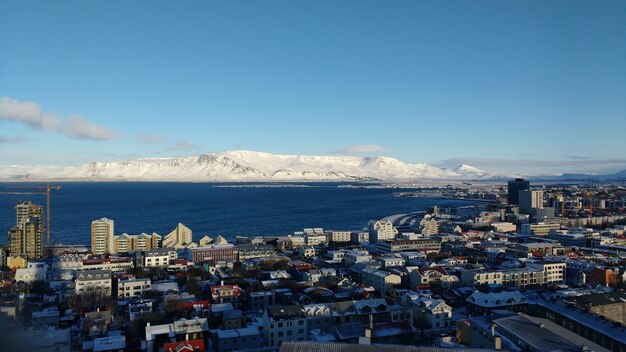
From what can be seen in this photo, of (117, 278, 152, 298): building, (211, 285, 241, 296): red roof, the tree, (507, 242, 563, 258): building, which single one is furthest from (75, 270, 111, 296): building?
(507, 242, 563, 258): building

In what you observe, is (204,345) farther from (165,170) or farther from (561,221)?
(165,170)

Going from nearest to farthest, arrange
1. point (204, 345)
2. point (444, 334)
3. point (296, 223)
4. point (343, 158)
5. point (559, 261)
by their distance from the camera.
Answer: point (204, 345) < point (444, 334) < point (559, 261) < point (296, 223) < point (343, 158)

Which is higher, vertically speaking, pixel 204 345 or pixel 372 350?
pixel 372 350

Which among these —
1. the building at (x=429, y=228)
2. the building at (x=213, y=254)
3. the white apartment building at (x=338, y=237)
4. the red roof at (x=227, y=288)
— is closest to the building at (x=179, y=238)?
the building at (x=213, y=254)

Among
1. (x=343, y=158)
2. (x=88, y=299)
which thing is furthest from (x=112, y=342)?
(x=343, y=158)

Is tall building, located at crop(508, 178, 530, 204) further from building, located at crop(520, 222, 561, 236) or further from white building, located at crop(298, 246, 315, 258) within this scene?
white building, located at crop(298, 246, 315, 258)

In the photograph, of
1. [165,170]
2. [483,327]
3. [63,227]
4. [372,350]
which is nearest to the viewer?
[372,350]

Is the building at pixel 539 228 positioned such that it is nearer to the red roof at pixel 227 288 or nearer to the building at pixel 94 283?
Answer: the red roof at pixel 227 288
